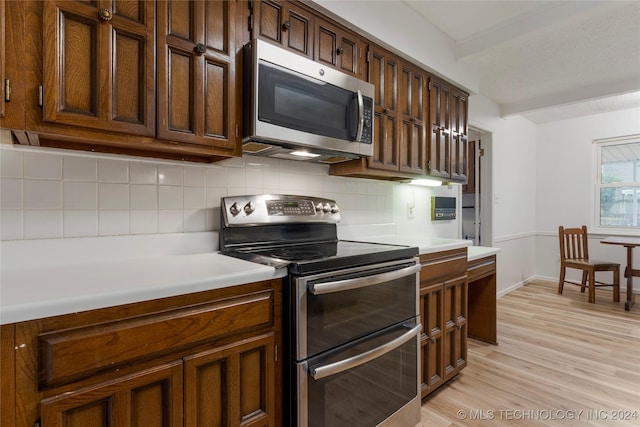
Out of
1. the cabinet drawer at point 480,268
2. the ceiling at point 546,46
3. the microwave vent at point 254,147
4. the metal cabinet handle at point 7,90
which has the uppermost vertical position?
the ceiling at point 546,46

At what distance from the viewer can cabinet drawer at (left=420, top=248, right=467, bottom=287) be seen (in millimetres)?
1810

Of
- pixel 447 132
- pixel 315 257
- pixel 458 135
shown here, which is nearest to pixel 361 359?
pixel 315 257

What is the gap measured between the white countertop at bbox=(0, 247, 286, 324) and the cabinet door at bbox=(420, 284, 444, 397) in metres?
1.05

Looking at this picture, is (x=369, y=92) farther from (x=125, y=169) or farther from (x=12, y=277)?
(x=12, y=277)

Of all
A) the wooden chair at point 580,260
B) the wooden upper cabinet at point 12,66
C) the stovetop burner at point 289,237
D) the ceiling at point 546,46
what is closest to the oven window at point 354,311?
the stovetop burner at point 289,237

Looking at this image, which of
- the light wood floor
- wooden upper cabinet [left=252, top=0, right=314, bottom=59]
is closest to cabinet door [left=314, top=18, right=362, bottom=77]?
wooden upper cabinet [left=252, top=0, right=314, bottom=59]

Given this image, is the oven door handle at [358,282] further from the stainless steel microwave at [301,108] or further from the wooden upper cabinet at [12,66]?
the wooden upper cabinet at [12,66]

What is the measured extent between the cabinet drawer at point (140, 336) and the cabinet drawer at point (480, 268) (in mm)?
1781

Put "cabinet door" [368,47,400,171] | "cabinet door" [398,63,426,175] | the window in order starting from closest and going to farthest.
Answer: "cabinet door" [368,47,400,171], "cabinet door" [398,63,426,175], the window

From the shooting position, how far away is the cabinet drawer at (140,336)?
771 millimetres

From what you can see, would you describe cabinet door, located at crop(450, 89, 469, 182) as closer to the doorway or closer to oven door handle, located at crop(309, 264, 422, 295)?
the doorway

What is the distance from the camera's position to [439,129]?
7.91ft

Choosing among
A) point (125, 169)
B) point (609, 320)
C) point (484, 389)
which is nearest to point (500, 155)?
point (609, 320)

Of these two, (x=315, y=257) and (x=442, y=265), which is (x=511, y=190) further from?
(x=315, y=257)
